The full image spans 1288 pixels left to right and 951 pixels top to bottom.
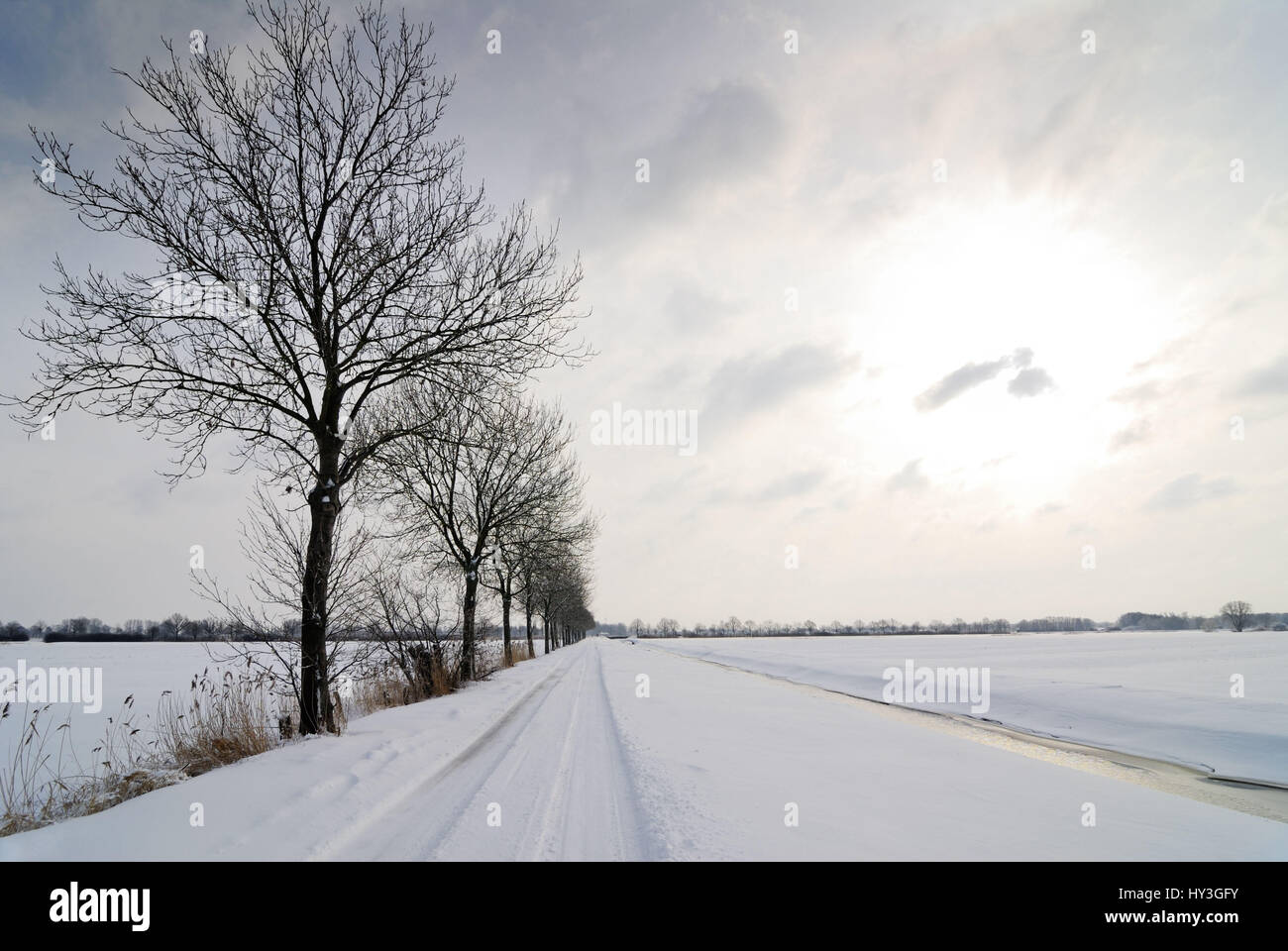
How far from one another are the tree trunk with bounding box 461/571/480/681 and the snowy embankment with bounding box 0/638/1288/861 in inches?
323

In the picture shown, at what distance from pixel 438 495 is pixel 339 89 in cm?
1395

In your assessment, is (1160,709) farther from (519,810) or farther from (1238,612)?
(1238,612)

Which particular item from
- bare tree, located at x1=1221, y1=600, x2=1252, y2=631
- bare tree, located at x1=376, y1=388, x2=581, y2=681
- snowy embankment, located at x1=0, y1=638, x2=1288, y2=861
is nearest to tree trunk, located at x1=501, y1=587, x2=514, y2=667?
bare tree, located at x1=376, y1=388, x2=581, y2=681

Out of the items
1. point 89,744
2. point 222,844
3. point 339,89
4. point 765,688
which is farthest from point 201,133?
point 765,688

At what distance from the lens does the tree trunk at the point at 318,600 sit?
8.55m

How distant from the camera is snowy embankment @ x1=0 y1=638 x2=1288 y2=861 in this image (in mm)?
4273

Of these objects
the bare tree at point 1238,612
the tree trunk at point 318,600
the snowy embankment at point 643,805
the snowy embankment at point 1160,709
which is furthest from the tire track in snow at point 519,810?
the bare tree at point 1238,612

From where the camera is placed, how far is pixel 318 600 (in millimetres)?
8891

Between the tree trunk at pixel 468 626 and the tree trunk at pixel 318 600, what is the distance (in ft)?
28.9

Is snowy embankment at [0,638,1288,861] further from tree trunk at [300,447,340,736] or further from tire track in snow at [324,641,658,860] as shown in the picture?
tree trunk at [300,447,340,736]

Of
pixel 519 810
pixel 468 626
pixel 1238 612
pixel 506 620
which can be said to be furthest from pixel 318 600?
pixel 1238 612

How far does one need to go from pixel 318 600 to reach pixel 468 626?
10063mm

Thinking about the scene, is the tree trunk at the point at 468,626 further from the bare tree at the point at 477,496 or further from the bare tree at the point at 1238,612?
the bare tree at the point at 1238,612

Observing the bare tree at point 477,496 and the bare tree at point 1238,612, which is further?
the bare tree at point 1238,612
